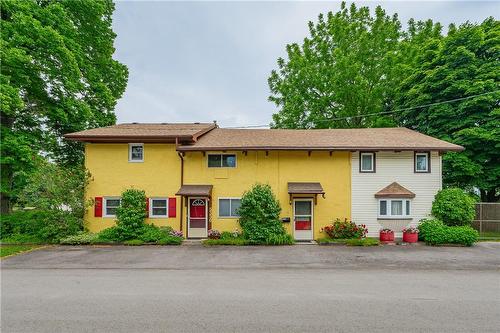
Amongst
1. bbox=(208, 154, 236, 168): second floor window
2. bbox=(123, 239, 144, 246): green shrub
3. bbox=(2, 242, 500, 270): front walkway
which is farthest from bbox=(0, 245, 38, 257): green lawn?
bbox=(208, 154, 236, 168): second floor window

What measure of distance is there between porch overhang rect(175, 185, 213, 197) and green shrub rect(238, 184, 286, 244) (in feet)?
6.71

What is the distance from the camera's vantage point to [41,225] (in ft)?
49.9

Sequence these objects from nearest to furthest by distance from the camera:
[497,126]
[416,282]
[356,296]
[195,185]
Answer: [356,296] < [416,282] < [195,185] < [497,126]

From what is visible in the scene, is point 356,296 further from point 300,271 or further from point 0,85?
point 0,85

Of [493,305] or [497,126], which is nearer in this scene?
[493,305]

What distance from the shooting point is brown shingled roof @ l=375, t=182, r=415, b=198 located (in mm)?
15383

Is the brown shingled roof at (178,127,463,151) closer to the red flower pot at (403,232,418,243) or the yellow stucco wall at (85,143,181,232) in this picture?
the yellow stucco wall at (85,143,181,232)

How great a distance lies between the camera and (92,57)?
19922mm

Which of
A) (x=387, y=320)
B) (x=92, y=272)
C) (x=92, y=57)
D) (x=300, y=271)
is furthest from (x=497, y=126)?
(x=92, y=57)

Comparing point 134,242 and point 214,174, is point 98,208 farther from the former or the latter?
point 214,174

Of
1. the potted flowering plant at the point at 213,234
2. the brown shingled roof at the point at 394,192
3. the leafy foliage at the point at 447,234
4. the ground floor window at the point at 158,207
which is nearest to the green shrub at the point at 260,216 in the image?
the potted flowering plant at the point at 213,234

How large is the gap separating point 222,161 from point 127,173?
5.57 metres

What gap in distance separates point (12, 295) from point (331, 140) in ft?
50.7

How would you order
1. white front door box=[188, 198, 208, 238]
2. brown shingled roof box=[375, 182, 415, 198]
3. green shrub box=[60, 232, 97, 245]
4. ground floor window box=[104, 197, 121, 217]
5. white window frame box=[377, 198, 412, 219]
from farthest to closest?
1. ground floor window box=[104, 197, 121, 217]
2. white front door box=[188, 198, 208, 238]
3. white window frame box=[377, 198, 412, 219]
4. brown shingled roof box=[375, 182, 415, 198]
5. green shrub box=[60, 232, 97, 245]
